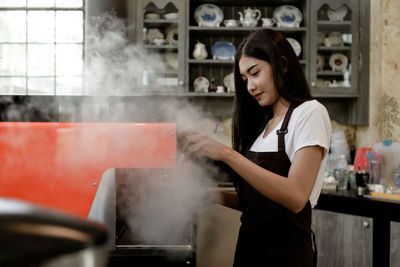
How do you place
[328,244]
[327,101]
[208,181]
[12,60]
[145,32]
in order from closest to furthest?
[208,181]
[328,244]
[145,32]
[327,101]
[12,60]

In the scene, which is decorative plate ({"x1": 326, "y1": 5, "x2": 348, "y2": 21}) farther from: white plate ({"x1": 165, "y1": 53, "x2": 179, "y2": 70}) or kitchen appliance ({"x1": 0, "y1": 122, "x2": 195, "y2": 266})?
kitchen appliance ({"x1": 0, "y1": 122, "x2": 195, "y2": 266})

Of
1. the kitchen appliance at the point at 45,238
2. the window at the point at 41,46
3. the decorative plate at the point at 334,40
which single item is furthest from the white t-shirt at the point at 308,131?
the window at the point at 41,46

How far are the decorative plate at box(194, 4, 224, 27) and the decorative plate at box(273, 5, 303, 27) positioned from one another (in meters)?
0.53

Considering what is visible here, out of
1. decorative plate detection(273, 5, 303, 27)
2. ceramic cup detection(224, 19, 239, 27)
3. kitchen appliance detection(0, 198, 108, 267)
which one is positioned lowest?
kitchen appliance detection(0, 198, 108, 267)

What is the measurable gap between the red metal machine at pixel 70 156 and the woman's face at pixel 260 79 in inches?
13.8

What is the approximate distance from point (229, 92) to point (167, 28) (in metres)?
0.84

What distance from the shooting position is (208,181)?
208 cm

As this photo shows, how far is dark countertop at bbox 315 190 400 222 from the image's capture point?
2596mm

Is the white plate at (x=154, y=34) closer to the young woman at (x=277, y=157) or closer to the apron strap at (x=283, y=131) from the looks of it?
the young woman at (x=277, y=157)

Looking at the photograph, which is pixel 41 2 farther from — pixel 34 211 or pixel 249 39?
pixel 34 211

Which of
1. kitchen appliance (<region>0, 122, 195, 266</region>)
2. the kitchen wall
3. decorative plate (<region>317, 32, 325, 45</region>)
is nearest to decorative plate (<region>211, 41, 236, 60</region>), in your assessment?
decorative plate (<region>317, 32, 325, 45</region>)

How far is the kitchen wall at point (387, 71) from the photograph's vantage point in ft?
10.8

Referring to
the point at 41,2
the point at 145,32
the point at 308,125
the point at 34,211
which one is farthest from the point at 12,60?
the point at 34,211

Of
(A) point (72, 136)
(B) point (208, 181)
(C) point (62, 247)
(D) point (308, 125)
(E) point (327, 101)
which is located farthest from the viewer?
(E) point (327, 101)
